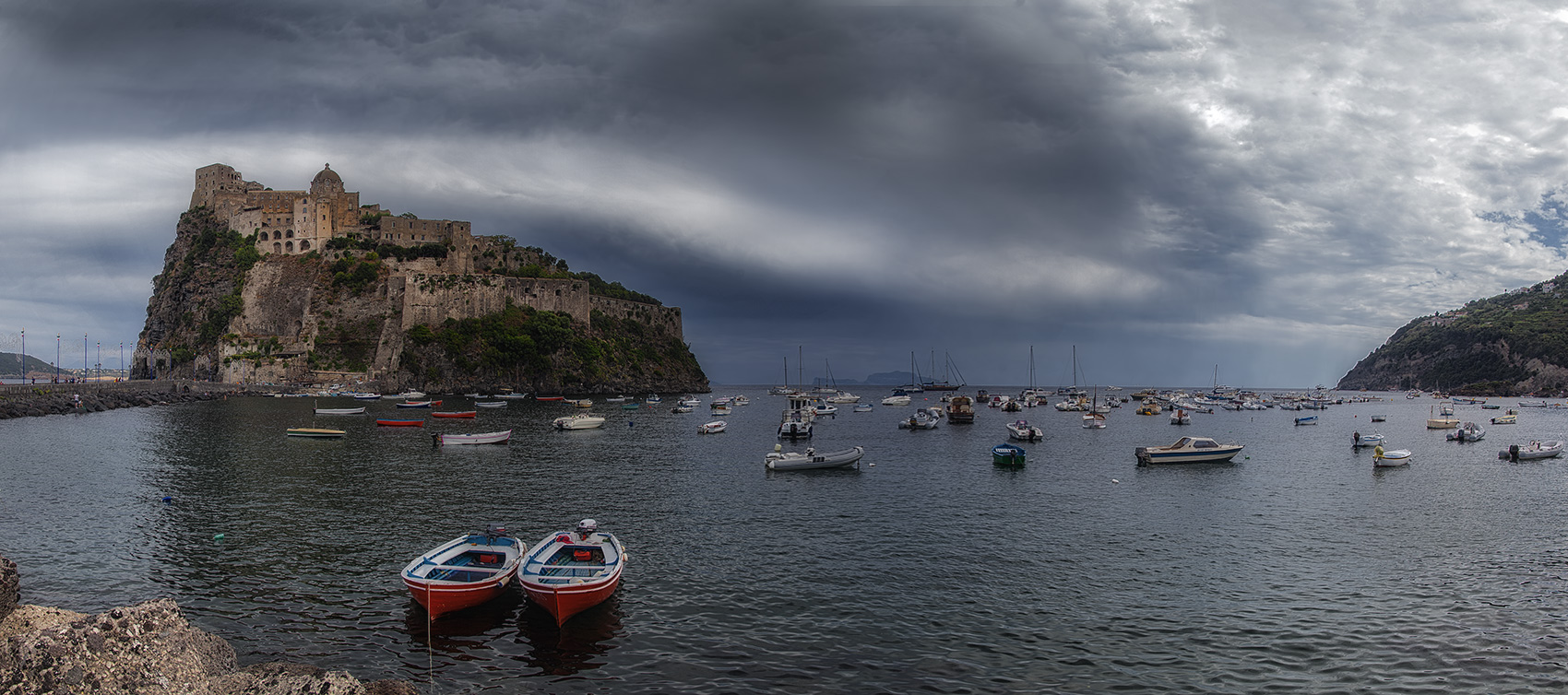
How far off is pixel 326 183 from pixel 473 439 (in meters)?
92.7

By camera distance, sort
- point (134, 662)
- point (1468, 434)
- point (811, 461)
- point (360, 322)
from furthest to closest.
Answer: point (360, 322), point (1468, 434), point (811, 461), point (134, 662)

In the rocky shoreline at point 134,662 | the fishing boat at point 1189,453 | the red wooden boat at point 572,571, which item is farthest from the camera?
the fishing boat at point 1189,453

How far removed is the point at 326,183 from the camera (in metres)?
117

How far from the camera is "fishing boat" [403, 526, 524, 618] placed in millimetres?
14195

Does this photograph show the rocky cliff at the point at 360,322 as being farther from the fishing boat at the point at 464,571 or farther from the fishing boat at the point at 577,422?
the fishing boat at the point at 464,571

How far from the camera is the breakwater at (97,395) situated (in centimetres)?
6194

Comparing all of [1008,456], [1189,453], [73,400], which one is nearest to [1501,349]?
[1189,453]

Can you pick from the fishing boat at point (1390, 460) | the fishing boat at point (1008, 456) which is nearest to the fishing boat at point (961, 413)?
the fishing boat at point (1008, 456)

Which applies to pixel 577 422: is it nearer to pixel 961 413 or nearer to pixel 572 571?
pixel 961 413

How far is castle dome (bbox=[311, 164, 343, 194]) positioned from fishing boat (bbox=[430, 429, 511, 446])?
297ft

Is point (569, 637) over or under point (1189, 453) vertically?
under

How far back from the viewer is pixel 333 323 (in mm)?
105312

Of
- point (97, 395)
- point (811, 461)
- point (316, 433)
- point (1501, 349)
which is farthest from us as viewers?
point (1501, 349)

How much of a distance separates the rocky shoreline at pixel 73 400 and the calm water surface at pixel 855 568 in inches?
1179
